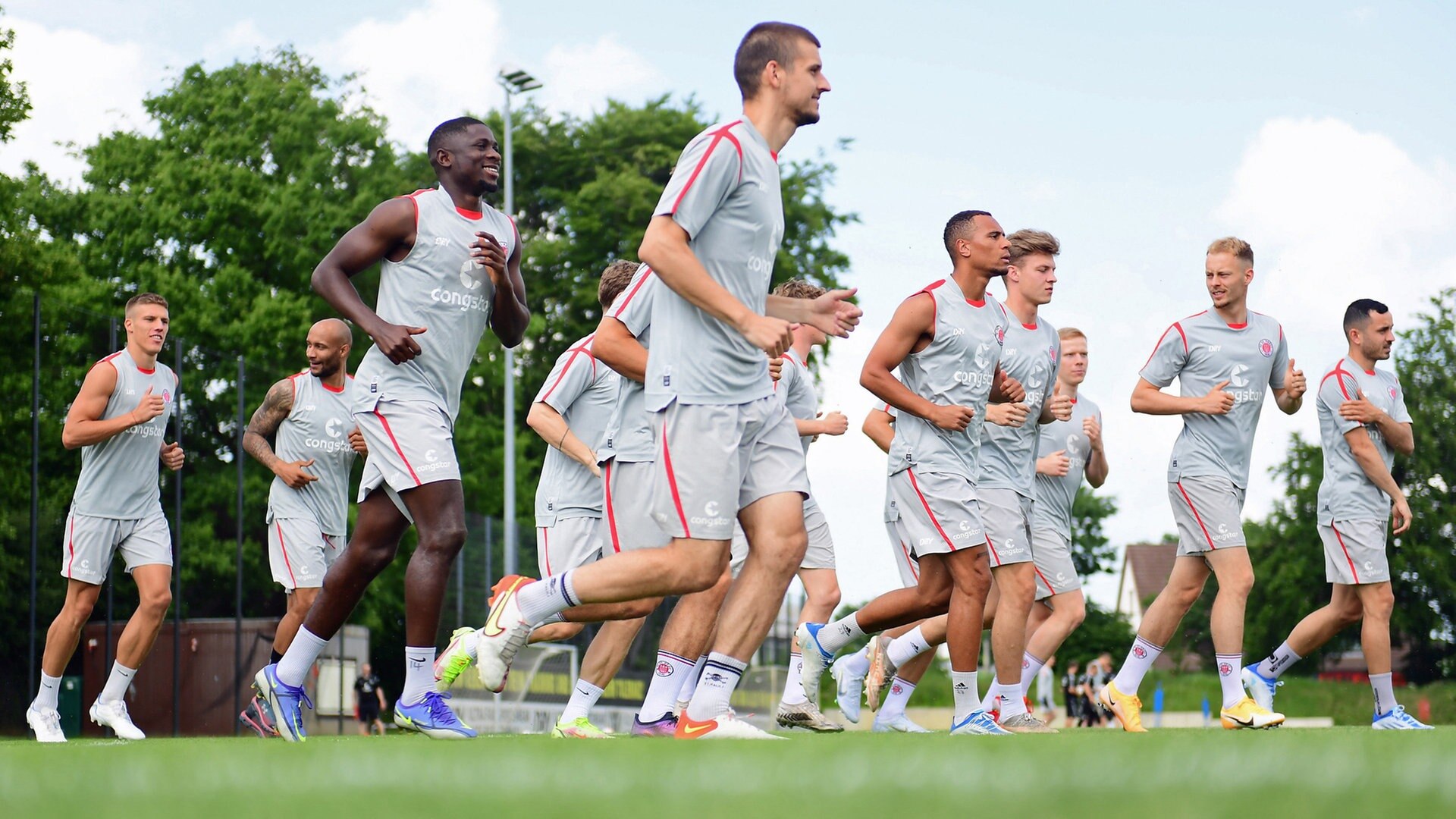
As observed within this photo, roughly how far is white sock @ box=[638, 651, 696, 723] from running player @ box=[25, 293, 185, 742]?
4350 millimetres

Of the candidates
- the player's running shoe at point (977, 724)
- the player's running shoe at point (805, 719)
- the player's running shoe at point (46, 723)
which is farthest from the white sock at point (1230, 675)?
the player's running shoe at point (46, 723)

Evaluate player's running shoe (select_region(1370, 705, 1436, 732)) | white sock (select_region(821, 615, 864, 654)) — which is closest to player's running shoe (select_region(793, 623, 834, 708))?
white sock (select_region(821, 615, 864, 654))

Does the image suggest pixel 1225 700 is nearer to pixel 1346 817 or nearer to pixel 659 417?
pixel 659 417

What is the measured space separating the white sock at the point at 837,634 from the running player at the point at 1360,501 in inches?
121

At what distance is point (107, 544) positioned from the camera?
10086 millimetres

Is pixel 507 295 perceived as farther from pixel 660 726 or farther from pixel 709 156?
pixel 660 726

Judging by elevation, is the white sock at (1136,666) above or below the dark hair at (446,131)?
below

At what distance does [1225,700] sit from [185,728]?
11.5 m

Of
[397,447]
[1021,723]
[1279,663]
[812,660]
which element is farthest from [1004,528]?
[397,447]

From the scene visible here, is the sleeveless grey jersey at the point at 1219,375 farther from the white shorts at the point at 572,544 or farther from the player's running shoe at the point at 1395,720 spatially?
the white shorts at the point at 572,544

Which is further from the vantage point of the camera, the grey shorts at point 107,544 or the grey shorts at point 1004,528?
the grey shorts at point 107,544

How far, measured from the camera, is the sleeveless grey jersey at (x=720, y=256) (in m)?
5.89

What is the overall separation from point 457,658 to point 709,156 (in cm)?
223

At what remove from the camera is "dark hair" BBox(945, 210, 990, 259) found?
883 centimetres
